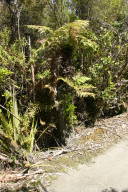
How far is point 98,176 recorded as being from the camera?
185 inches

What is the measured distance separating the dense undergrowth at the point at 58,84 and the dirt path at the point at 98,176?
3.02ft

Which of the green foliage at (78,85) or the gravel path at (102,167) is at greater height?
the green foliage at (78,85)

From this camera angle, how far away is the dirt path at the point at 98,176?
14.4ft

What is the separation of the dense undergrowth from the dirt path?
0.92m

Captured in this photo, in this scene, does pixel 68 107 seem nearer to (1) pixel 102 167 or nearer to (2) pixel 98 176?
(1) pixel 102 167

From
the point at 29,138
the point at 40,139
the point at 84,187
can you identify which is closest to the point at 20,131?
the point at 29,138

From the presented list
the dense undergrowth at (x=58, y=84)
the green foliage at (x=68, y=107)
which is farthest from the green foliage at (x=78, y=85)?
the green foliage at (x=68, y=107)

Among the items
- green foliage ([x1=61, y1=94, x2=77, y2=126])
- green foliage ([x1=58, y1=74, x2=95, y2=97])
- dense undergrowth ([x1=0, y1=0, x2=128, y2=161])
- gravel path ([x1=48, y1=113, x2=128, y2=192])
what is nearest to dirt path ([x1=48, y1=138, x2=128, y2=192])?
gravel path ([x1=48, y1=113, x2=128, y2=192])

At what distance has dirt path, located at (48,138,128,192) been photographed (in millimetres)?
4402

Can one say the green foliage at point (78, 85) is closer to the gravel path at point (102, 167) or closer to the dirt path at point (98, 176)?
the gravel path at point (102, 167)

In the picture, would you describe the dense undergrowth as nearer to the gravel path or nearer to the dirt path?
the gravel path

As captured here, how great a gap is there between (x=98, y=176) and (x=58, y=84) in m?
2.03

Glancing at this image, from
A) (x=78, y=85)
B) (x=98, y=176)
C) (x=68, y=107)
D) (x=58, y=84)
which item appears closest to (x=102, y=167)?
(x=98, y=176)

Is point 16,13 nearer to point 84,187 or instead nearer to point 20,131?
point 20,131
